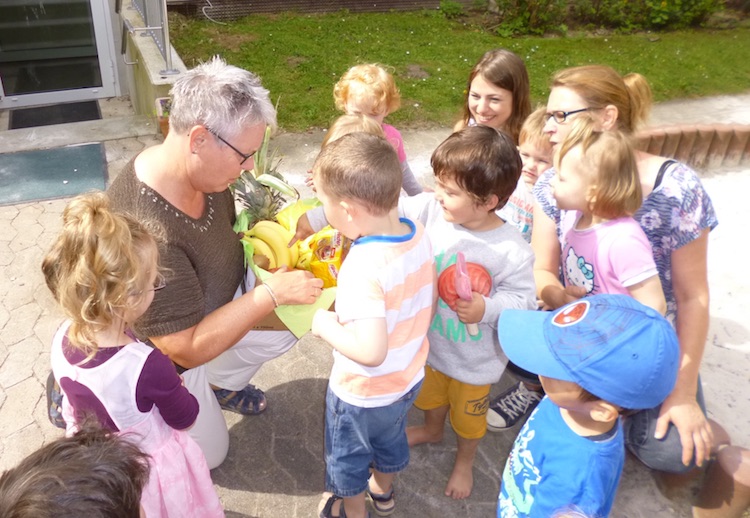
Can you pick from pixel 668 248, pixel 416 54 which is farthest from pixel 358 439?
pixel 416 54

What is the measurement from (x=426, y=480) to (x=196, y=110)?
2165mm

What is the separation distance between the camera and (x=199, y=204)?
2.82 m

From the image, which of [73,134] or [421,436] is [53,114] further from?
[421,436]

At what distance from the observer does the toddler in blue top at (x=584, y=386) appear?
75.3 inches

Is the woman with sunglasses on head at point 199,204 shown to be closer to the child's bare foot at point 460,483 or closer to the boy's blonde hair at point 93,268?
the boy's blonde hair at point 93,268

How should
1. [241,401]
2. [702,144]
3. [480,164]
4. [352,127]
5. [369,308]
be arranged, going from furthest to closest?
[702,144], [241,401], [352,127], [480,164], [369,308]

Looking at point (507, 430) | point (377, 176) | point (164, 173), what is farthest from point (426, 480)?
point (164, 173)

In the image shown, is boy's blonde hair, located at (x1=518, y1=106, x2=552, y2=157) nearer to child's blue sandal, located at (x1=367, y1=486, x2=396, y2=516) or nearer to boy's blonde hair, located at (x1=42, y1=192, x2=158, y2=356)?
child's blue sandal, located at (x1=367, y1=486, x2=396, y2=516)

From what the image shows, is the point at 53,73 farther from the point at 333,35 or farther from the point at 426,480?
the point at 426,480

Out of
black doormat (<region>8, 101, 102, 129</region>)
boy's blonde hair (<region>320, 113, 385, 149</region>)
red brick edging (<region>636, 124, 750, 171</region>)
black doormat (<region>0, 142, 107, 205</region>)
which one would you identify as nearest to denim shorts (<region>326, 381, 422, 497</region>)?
boy's blonde hair (<region>320, 113, 385, 149</region>)

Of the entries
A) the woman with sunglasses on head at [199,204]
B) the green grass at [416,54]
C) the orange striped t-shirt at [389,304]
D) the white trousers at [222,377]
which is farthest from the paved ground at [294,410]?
the green grass at [416,54]

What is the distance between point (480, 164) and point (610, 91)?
0.99m

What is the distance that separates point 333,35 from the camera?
939cm

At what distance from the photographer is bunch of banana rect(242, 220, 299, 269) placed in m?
2.98
